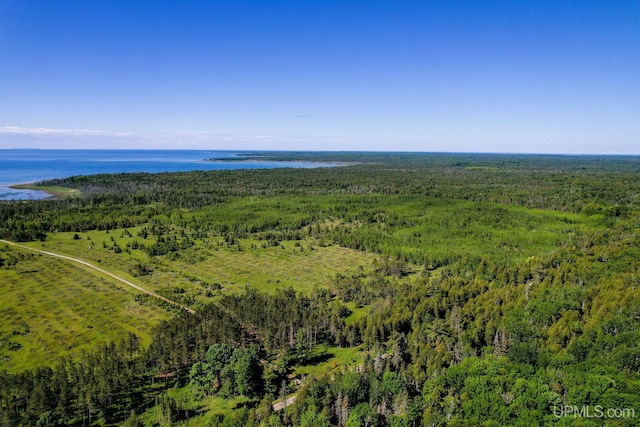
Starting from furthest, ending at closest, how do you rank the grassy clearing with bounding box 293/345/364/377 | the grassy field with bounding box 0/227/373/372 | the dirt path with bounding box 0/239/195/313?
the dirt path with bounding box 0/239/195/313, the grassy field with bounding box 0/227/373/372, the grassy clearing with bounding box 293/345/364/377

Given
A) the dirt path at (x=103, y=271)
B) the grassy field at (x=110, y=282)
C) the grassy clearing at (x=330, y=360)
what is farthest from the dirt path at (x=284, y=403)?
the dirt path at (x=103, y=271)

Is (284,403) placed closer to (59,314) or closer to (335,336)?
(335,336)

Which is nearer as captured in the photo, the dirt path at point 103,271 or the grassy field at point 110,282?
the grassy field at point 110,282

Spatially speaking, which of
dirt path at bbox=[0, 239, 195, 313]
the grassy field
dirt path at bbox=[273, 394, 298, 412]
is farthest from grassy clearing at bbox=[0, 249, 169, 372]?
dirt path at bbox=[273, 394, 298, 412]

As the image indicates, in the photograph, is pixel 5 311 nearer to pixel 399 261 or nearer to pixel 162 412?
pixel 162 412

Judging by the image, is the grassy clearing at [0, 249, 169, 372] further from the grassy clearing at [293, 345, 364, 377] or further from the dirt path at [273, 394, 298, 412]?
the dirt path at [273, 394, 298, 412]

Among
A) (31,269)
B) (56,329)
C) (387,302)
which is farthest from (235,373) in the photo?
Answer: (31,269)

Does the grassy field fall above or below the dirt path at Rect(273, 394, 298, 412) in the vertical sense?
above

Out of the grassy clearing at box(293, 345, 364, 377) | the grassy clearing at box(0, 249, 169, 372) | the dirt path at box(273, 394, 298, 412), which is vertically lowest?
the grassy clearing at box(293, 345, 364, 377)

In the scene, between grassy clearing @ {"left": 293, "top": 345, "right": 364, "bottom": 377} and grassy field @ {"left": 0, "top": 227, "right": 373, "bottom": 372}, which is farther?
grassy field @ {"left": 0, "top": 227, "right": 373, "bottom": 372}

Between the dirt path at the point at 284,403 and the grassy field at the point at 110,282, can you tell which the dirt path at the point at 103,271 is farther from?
the dirt path at the point at 284,403
